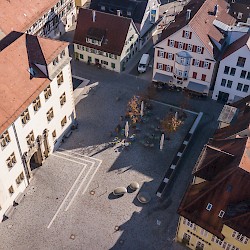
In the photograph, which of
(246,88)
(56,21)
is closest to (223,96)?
(246,88)

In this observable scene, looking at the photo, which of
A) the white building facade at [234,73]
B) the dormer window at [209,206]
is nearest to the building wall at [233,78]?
the white building facade at [234,73]

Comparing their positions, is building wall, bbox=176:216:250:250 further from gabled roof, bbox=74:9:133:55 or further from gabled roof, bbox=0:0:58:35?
gabled roof, bbox=0:0:58:35

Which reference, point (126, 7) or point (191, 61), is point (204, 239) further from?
point (126, 7)

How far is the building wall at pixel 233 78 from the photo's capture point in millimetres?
71688

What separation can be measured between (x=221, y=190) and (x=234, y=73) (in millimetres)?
33018

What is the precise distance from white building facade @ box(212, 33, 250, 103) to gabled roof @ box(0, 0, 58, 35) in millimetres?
39458

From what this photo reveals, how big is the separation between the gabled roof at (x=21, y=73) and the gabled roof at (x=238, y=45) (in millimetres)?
31007

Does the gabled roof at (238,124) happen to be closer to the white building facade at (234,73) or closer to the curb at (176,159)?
the curb at (176,159)

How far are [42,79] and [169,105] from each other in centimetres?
2835

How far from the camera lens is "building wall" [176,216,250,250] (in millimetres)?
48188

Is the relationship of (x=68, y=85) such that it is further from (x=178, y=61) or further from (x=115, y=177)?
(x=178, y=61)

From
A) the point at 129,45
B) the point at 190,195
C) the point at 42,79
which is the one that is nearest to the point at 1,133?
the point at 42,79

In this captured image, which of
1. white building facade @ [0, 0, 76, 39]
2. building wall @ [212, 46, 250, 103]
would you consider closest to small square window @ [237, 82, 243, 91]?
building wall @ [212, 46, 250, 103]

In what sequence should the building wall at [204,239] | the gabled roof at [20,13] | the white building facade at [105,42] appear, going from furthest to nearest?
the white building facade at [105,42] < the gabled roof at [20,13] < the building wall at [204,239]
